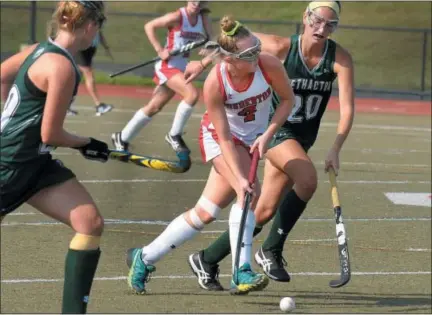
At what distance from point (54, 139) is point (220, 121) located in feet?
4.40

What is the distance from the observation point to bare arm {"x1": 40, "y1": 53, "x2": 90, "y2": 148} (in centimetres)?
559

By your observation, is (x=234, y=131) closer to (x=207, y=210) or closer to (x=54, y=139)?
(x=207, y=210)

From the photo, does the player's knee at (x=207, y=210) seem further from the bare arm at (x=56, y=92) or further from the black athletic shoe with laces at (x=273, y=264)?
the bare arm at (x=56, y=92)

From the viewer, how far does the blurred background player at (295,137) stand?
7.43 m

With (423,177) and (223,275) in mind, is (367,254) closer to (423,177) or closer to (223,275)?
(223,275)

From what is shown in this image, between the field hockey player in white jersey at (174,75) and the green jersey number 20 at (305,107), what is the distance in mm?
4873

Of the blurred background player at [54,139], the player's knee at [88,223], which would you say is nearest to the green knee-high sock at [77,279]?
the blurred background player at [54,139]

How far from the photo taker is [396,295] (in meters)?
7.42

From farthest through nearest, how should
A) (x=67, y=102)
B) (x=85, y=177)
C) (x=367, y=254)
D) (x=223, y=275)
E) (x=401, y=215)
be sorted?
(x=85, y=177)
(x=401, y=215)
(x=367, y=254)
(x=223, y=275)
(x=67, y=102)

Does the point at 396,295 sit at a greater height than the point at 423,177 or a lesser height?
greater

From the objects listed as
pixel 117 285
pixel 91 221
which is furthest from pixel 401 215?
pixel 91 221

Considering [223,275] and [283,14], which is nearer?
[223,275]

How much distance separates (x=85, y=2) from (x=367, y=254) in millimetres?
3780

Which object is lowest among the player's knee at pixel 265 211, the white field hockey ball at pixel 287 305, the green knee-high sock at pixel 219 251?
the green knee-high sock at pixel 219 251
